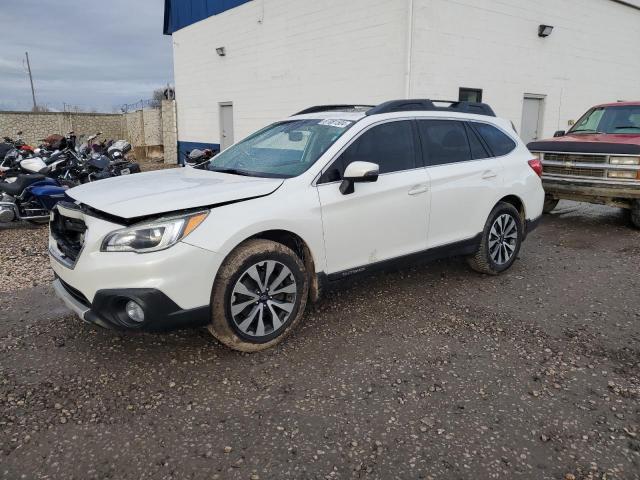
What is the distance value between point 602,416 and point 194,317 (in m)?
2.53

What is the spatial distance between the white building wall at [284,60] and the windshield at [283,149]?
594cm

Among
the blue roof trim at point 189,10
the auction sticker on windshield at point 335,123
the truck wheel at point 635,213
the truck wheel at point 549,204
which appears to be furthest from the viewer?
the blue roof trim at point 189,10

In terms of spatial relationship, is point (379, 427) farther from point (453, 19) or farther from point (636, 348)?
point (453, 19)

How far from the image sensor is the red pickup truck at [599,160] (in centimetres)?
741

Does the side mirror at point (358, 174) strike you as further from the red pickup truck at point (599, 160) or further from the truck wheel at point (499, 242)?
the red pickup truck at point (599, 160)

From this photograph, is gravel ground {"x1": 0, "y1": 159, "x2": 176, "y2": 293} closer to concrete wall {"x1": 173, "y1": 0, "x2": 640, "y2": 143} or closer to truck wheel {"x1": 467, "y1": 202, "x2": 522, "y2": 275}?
truck wheel {"x1": 467, "y1": 202, "x2": 522, "y2": 275}

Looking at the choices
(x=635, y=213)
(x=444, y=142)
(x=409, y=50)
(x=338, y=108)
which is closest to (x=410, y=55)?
(x=409, y=50)

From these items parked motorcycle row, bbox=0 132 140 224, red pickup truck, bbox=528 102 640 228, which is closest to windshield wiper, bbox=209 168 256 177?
parked motorcycle row, bbox=0 132 140 224

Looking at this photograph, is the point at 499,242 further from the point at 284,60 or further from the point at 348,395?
the point at 284,60

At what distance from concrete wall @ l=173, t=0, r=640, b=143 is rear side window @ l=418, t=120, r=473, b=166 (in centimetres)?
518

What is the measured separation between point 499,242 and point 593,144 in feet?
12.4

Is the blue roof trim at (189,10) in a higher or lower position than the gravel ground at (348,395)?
higher

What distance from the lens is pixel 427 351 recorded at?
365 cm

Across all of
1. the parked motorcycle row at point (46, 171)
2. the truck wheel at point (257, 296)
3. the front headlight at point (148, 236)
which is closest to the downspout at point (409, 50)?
the parked motorcycle row at point (46, 171)
